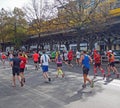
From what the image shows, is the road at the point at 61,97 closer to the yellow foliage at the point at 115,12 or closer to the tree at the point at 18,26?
the yellow foliage at the point at 115,12

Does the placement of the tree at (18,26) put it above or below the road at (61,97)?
above

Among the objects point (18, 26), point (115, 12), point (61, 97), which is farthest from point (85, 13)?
point (18, 26)

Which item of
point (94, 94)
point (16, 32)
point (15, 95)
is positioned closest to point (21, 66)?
point (15, 95)

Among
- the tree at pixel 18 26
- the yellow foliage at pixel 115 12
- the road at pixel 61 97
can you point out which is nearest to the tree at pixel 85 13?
the yellow foliage at pixel 115 12

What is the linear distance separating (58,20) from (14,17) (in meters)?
29.6

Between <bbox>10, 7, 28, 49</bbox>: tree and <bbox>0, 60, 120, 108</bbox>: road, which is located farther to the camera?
<bbox>10, 7, 28, 49</bbox>: tree

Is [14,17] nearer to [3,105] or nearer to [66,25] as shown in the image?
[66,25]

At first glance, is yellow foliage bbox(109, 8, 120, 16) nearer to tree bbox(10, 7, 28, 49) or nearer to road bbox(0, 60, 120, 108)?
road bbox(0, 60, 120, 108)

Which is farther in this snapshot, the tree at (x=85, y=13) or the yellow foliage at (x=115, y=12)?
the yellow foliage at (x=115, y=12)

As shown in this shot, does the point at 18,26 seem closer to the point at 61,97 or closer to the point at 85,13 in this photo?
the point at 85,13

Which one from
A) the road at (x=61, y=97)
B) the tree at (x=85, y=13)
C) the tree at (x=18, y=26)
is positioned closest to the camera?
the road at (x=61, y=97)

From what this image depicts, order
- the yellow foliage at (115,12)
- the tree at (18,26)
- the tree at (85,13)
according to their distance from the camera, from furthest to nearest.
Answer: the tree at (18,26)
the yellow foliage at (115,12)
the tree at (85,13)

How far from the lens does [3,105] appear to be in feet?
29.4

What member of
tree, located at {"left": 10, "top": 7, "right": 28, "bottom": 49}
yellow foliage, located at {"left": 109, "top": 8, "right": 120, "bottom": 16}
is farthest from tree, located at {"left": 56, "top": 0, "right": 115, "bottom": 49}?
tree, located at {"left": 10, "top": 7, "right": 28, "bottom": 49}
